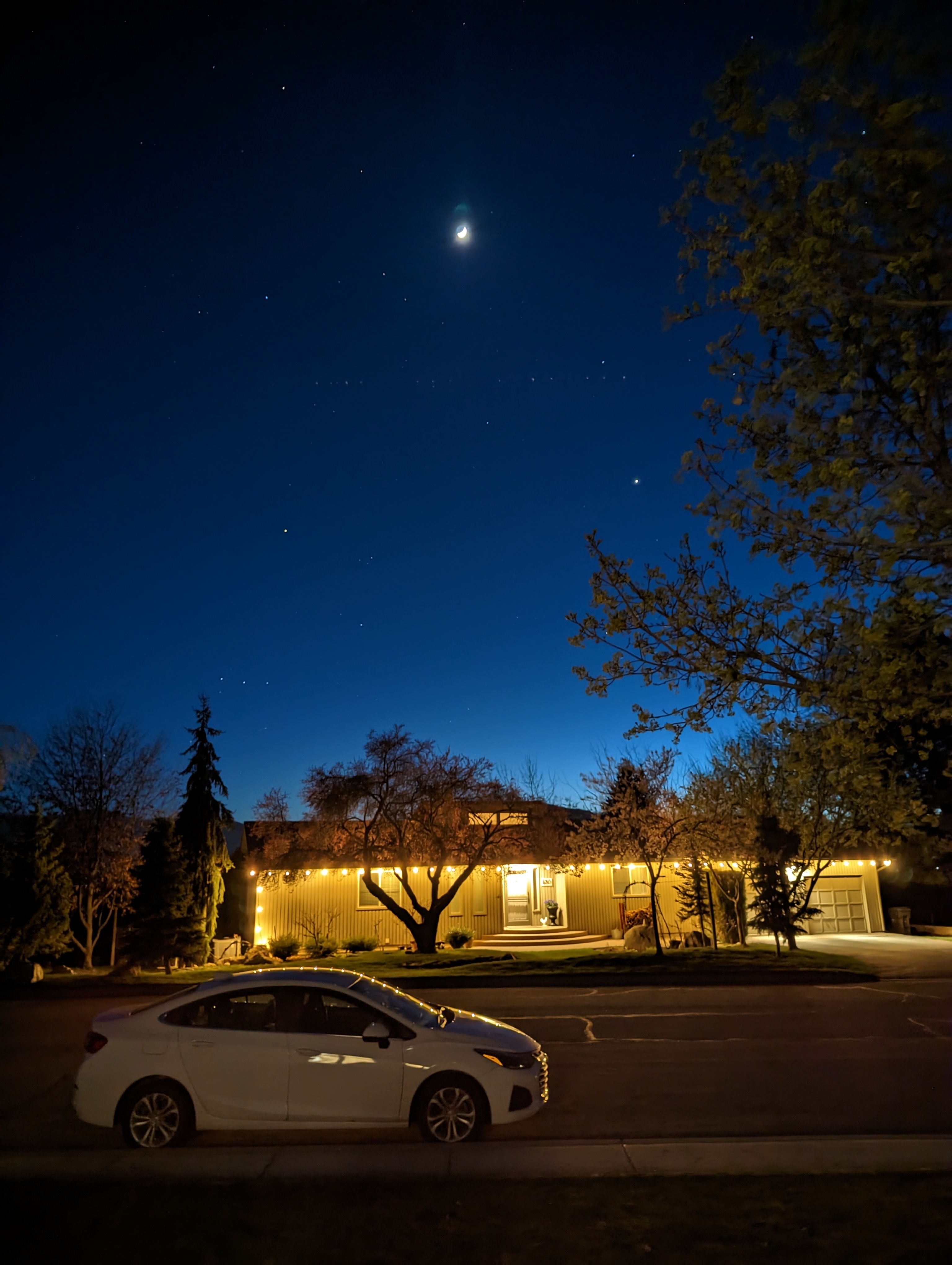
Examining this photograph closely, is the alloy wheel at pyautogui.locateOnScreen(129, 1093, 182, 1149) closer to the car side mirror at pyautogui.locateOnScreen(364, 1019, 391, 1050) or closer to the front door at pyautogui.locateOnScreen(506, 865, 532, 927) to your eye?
the car side mirror at pyautogui.locateOnScreen(364, 1019, 391, 1050)

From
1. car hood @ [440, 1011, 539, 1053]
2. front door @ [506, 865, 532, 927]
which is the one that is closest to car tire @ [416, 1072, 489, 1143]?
car hood @ [440, 1011, 539, 1053]

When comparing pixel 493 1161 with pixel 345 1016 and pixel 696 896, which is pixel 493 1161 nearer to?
pixel 345 1016

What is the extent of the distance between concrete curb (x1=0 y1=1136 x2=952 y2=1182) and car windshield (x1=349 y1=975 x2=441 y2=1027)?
3.03 feet

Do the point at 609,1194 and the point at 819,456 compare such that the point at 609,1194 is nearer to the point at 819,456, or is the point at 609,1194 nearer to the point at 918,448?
the point at 819,456

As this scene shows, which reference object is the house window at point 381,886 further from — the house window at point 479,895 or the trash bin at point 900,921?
the trash bin at point 900,921

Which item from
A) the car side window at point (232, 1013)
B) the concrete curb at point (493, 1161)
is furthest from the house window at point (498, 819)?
the concrete curb at point (493, 1161)

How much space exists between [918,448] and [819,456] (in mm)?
1192

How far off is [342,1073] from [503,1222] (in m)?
2.11

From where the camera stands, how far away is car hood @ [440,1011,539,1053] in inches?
280

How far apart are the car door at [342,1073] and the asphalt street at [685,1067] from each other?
0.39 m

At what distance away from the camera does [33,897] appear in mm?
21328

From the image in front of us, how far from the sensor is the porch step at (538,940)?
2816 centimetres

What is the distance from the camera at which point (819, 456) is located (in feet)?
22.6

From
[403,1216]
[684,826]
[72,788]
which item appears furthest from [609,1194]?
[72,788]
